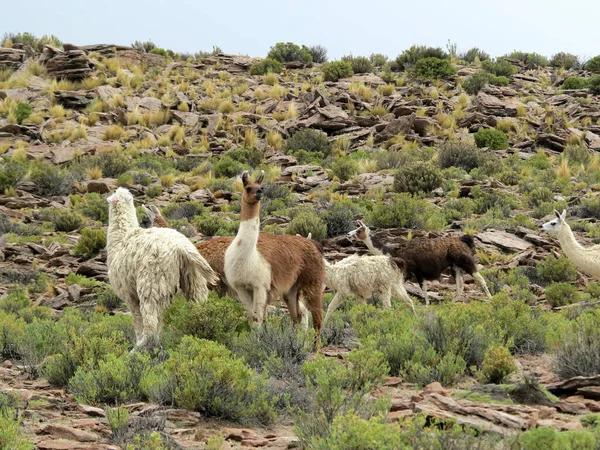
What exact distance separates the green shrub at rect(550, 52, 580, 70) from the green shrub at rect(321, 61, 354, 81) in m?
13.6

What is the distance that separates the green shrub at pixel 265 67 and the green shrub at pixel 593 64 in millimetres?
17488

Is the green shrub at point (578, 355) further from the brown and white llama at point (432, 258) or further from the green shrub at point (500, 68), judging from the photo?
the green shrub at point (500, 68)

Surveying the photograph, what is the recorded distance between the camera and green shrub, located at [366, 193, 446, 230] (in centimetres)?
1914

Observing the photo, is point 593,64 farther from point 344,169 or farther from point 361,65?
point 344,169

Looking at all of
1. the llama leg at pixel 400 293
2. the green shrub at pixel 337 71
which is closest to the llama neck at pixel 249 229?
the llama leg at pixel 400 293

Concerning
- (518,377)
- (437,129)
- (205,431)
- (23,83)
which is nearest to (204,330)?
→ (205,431)

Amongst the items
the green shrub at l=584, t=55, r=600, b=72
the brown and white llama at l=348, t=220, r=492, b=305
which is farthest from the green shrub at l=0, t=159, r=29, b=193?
the green shrub at l=584, t=55, r=600, b=72

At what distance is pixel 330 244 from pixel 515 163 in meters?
11.6

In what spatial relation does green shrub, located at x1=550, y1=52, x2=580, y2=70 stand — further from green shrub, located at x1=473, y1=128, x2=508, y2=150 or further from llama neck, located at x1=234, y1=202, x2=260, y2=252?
llama neck, located at x1=234, y1=202, x2=260, y2=252

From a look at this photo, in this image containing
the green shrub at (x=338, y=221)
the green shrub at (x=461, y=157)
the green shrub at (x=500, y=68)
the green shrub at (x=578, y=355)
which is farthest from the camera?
the green shrub at (x=500, y=68)

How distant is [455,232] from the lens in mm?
18688

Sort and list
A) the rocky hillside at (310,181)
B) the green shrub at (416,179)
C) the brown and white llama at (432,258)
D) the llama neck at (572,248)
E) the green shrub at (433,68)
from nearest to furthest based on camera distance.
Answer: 1. the rocky hillside at (310,181)
2. the llama neck at (572,248)
3. the brown and white llama at (432,258)
4. the green shrub at (416,179)
5. the green shrub at (433,68)

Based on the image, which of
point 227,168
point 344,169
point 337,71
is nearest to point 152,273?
point 344,169

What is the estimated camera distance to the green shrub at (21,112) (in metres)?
32.3
